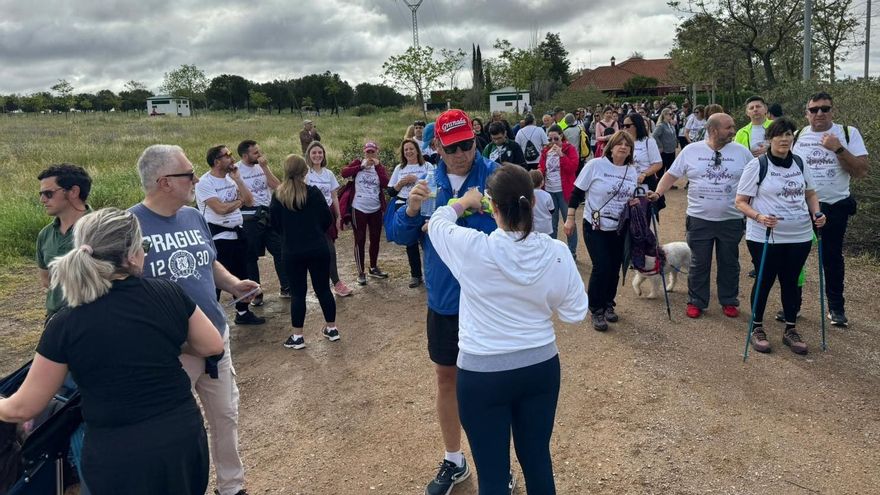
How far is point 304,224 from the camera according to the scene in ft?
16.6

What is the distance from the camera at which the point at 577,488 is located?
10.6ft

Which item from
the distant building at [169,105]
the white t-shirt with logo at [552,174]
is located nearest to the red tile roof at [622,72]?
the distant building at [169,105]

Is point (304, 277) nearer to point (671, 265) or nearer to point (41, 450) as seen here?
point (41, 450)

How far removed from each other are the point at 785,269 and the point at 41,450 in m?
5.08

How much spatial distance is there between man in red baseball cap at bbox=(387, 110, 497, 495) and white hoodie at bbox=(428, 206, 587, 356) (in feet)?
1.70

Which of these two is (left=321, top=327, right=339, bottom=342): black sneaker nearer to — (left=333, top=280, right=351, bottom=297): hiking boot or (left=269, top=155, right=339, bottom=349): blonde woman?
(left=269, top=155, right=339, bottom=349): blonde woman

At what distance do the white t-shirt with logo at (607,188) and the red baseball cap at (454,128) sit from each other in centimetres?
267

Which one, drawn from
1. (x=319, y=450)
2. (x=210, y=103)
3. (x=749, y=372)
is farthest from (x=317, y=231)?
(x=210, y=103)

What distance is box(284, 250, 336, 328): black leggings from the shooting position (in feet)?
16.7

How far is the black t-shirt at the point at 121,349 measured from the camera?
77.4 inches

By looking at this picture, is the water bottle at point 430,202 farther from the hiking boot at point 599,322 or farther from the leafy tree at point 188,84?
the leafy tree at point 188,84

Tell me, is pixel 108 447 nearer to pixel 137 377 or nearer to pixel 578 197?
pixel 137 377

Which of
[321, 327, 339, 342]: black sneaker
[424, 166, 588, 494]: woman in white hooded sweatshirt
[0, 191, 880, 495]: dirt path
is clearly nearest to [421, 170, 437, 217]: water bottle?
[424, 166, 588, 494]: woman in white hooded sweatshirt

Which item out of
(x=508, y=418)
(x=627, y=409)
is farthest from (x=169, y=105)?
(x=508, y=418)
